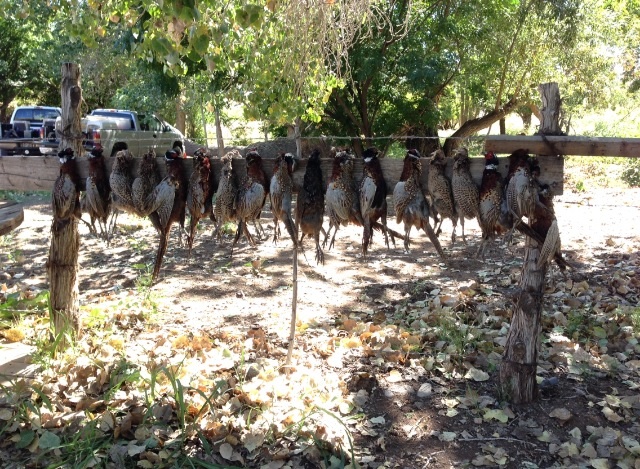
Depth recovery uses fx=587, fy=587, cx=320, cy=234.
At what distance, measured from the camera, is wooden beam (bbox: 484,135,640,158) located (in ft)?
10.5

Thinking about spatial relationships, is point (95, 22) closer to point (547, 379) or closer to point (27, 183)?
point (27, 183)

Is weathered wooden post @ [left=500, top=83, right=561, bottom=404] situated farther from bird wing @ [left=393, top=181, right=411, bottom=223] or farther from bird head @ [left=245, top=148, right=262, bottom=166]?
bird head @ [left=245, top=148, right=262, bottom=166]

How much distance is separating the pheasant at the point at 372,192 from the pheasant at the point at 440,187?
0.88 ft

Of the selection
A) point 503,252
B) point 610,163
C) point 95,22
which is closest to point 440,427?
point 95,22

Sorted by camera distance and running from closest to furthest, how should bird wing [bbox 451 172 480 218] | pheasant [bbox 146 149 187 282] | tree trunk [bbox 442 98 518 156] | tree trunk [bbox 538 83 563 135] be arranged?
bird wing [bbox 451 172 480 218] → tree trunk [bbox 538 83 563 135] → pheasant [bbox 146 149 187 282] → tree trunk [bbox 442 98 518 156]

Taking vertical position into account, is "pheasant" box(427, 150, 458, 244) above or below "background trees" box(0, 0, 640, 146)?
below

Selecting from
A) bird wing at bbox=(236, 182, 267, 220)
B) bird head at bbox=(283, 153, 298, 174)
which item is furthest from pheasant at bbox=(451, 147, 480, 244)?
bird wing at bbox=(236, 182, 267, 220)

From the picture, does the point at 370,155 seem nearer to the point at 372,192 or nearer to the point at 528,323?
the point at 372,192

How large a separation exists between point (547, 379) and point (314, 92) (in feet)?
10.5

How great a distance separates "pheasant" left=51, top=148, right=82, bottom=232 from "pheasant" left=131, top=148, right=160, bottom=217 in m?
0.54

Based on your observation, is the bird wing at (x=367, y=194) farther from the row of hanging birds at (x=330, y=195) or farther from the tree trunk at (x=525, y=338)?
the tree trunk at (x=525, y=338)

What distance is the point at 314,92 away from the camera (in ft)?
18.2

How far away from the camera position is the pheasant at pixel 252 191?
3.42 metres

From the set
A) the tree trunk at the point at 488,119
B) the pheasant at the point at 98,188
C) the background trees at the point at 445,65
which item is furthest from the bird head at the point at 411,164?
the tree trunk at the point at 488,119
